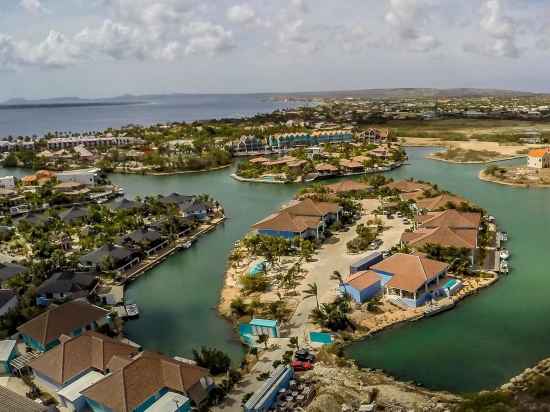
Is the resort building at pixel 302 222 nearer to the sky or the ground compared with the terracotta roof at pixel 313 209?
nearer to the ground

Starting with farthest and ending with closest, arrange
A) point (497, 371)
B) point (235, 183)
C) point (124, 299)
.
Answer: point (235, 183) → point (124, 299) → point (497, 371)

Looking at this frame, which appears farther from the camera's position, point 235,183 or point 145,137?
point 145,137

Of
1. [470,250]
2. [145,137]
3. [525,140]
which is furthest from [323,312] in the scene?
[145,137]

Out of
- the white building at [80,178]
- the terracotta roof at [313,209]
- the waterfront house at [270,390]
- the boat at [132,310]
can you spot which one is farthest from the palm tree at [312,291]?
the white building at [80,178]

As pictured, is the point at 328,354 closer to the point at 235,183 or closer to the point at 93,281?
the point at 93,281

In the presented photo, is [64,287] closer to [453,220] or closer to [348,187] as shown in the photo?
[453,220]

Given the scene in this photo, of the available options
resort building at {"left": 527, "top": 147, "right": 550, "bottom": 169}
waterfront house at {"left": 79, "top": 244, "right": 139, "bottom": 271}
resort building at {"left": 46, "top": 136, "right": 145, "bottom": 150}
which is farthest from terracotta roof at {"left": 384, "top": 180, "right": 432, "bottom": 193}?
resort building at {"left": 46, "top": 136, "right": 145, "bottom": 150}

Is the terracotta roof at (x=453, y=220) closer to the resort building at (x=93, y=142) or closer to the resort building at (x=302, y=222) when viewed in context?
the resort building at (x=302, y=222)
